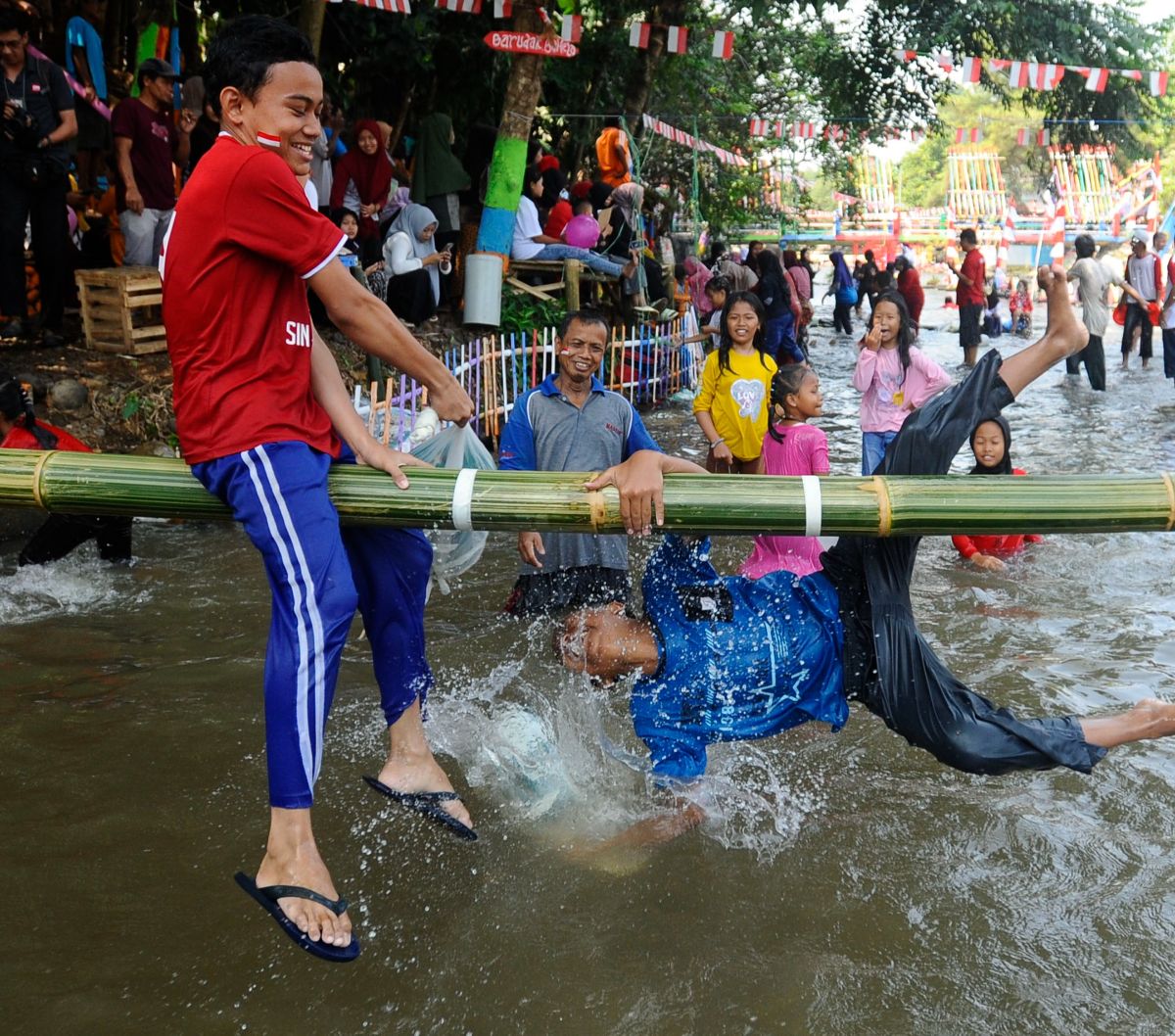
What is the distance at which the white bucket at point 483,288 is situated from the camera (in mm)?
10812

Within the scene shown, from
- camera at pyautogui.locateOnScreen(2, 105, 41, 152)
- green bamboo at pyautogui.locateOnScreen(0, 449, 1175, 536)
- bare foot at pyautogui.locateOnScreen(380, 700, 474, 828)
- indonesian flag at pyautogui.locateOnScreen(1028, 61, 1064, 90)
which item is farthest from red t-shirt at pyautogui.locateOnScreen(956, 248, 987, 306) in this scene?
bare foot at pyautogui.locateOnScreen(380, 700, 474, 828)

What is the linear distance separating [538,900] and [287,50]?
2319 mm

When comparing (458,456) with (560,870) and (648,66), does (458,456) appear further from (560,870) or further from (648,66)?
(648,66)

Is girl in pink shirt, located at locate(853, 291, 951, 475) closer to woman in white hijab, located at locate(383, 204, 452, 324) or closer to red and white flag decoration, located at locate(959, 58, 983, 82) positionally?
woman in white hijab, located at locate(383, 204, 452, 324)

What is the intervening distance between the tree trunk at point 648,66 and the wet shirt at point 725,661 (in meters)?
13.2

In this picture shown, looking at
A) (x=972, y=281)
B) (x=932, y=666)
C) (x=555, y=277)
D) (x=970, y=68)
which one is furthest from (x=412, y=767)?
(x=970, y=68)

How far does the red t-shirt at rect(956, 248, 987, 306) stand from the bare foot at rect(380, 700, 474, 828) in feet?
46.8

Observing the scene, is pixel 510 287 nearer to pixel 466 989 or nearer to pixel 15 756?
pixel 15 756

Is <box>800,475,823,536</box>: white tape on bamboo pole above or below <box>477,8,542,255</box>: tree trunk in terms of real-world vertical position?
below

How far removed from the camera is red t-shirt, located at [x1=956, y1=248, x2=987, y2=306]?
52.3 feet

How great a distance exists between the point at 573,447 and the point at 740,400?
6.89 feet

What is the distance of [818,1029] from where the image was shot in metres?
2.90

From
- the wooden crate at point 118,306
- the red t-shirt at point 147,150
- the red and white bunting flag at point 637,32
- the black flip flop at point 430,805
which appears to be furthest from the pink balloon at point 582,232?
the black flip flop at point 430,805

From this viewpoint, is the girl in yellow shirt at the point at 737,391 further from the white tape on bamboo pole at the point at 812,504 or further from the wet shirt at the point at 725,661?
the white tape on bamboo pole at the point at 812,504
